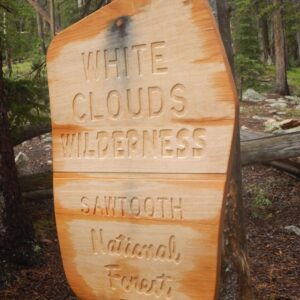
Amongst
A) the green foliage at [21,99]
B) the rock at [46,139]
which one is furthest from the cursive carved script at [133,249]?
the rock at [46,139]

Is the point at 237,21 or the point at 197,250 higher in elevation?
the point at 237,21

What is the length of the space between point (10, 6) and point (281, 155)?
418 centimetres

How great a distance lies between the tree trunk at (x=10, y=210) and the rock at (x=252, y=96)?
41.9 ft

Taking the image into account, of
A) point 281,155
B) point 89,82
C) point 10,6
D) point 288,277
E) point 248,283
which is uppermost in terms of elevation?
point 10,6

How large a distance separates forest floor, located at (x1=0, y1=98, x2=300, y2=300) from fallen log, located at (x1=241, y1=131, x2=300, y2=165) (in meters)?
0.73

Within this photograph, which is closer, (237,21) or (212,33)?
(212,33)

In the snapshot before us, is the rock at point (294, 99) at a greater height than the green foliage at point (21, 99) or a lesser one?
lesser

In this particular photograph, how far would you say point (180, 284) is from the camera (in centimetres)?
196

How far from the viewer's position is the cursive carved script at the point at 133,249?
196 centimetres

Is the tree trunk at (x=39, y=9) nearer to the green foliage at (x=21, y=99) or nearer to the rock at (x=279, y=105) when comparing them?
the green foliage at (x=21, y=99)

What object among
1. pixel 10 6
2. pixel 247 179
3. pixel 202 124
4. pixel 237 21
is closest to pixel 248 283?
pixel 202 124

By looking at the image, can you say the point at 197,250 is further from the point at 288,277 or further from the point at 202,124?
the point at 288,277

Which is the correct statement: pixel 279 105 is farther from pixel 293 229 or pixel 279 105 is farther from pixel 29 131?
pixel 29 131

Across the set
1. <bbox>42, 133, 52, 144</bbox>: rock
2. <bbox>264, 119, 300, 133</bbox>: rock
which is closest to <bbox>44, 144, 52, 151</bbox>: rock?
<bbox>42, 133, 52, 144</bbox>: rock
